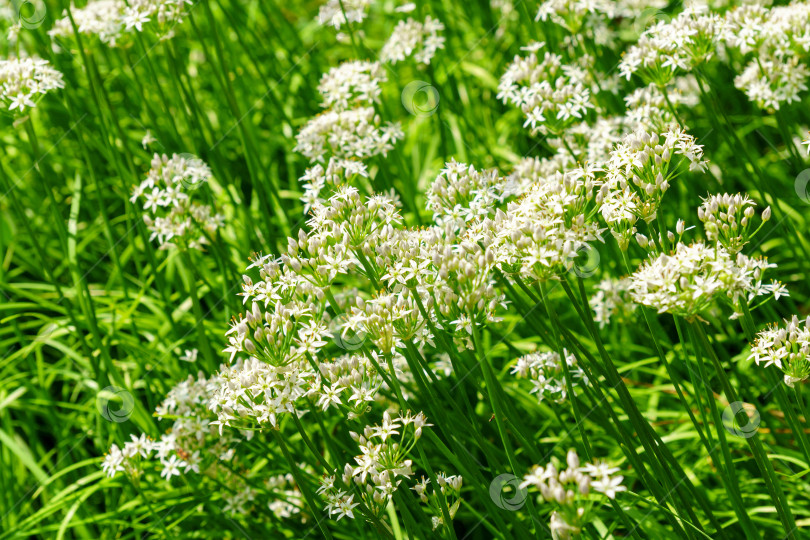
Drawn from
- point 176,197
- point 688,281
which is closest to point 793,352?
point 688,281

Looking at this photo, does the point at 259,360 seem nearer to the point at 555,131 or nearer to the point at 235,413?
the point at 235,413

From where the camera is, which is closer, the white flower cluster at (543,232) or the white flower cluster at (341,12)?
the white flower cluster at (543,232)

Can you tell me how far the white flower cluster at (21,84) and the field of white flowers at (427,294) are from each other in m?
0.02

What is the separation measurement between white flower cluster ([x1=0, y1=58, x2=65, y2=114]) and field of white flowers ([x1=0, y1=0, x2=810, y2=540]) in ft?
0.07

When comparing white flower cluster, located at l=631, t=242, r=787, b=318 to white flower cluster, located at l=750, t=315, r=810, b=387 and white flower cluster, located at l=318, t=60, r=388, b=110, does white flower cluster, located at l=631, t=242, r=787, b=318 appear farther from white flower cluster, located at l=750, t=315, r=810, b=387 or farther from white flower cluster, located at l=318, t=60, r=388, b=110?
white flower cluster, located at l=318, t=60, r=388, b=110

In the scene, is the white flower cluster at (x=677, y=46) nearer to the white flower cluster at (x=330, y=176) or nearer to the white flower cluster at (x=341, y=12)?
the white flower cluster at (x=330, y=176)

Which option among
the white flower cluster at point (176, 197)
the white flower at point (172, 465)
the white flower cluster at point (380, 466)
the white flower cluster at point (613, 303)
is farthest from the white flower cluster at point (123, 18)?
the white flower cluster at point (613, 303)

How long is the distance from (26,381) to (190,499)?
174 cm

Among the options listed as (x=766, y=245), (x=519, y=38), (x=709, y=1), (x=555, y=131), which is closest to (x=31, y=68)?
(x=555, y=131)

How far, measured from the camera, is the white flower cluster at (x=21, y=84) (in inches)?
168

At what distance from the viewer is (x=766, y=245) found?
525 centimetres

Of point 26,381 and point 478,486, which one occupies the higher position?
point 26,381

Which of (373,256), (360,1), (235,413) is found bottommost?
(235,413)

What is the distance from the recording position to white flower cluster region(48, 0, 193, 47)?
4.50m
